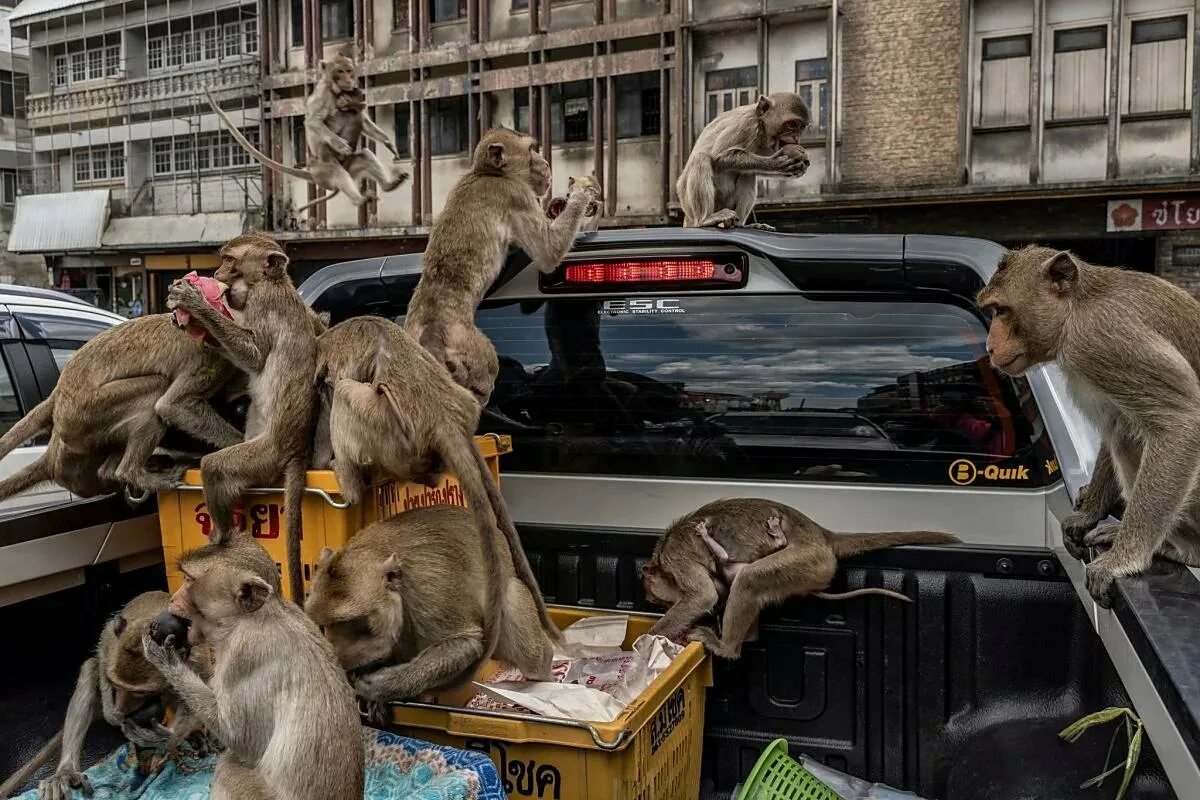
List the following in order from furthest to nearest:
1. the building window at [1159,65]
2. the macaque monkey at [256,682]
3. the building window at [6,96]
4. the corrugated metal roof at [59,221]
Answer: the building window at [6,96] → the corrugated metal roof at [59,221] → the building window at [1159,65] → the macaque monkey at [256,682]

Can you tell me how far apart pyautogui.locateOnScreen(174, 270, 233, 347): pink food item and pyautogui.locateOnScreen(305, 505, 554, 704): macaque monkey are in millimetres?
898

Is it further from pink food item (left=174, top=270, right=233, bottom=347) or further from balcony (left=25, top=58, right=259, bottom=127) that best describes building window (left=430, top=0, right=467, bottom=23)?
pink food item (left=174, top=270, right=233, bottom=347)

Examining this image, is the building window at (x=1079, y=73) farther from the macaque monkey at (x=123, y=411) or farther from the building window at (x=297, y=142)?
the macaque monkey at (x=123, y=411)

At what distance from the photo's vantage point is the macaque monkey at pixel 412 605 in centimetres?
261

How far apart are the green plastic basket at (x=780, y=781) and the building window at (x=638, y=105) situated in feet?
62.8

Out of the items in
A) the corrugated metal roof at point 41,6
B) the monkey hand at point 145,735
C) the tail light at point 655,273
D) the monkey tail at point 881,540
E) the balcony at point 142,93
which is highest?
the corrugated metal roof at point 41,6

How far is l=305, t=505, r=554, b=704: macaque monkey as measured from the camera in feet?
8.57

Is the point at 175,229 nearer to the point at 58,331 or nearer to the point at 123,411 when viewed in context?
the point at 58,331

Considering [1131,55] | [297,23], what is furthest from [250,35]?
[1131,55]

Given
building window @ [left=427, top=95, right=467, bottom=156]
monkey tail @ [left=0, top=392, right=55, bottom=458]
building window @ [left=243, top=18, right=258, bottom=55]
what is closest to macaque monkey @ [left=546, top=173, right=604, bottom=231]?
monkey tail @ [left=0, top=392, right=55, bottom=458]

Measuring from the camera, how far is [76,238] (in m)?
28.5

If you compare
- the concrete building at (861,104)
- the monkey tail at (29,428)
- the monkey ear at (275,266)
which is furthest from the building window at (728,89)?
the monkey tail at (29,428)

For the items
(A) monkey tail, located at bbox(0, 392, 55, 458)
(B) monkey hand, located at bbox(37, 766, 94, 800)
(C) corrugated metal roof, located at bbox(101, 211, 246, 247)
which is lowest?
(B) monkey hand, located at bbox(37, 766, 94, 800)

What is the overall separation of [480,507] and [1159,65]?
18085mm
